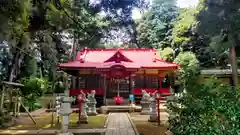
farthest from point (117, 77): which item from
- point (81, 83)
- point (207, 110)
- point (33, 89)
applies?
point (207, 110)

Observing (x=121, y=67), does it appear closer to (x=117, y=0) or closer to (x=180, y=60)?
(x=180, y=60)

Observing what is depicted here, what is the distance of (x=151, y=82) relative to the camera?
1662cm

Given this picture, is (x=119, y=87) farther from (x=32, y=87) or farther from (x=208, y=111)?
(x=208, y=111)

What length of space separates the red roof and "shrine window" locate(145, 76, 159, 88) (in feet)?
4.05

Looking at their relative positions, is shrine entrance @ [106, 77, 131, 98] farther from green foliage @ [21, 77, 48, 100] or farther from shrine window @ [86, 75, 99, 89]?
green foliage @ [21, 77, 48, 100]

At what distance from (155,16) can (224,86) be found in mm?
22266

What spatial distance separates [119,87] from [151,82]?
236 centimetres

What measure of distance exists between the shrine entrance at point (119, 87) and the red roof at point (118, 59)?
1588 millimetres

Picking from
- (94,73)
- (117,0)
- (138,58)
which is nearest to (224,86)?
(117,0)

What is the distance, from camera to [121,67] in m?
13.6

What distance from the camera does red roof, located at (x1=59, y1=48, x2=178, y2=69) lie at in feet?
48.0

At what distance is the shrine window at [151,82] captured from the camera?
653 inches

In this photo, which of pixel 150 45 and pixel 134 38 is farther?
pixel 134 38

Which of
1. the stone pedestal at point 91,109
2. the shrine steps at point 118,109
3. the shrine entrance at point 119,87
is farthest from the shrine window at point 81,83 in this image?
the stone pedestal at point 91,109
